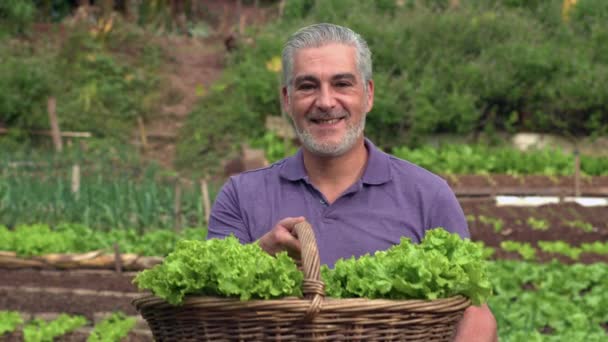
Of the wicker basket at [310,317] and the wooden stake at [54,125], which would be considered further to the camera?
the wooden stake at [54,125]

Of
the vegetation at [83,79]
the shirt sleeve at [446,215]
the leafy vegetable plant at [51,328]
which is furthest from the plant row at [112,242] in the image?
the shirt sleeve at [446,215]

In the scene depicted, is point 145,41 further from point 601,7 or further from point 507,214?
point 507,214

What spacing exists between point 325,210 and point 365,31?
14.2 m

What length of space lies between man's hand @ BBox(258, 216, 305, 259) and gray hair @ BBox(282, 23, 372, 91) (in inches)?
23.7

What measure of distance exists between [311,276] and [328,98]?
31.8 inches

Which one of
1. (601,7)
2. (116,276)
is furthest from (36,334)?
(601,7)

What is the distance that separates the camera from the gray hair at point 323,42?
10.2 feet

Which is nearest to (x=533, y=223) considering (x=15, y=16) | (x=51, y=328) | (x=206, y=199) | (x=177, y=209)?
(x=206, y=199)

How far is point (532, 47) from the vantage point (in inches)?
650

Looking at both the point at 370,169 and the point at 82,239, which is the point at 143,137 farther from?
the point at 370,169

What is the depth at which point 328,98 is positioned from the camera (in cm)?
309

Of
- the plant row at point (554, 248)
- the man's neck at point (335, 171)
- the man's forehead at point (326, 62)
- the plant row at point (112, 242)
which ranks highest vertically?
the man's forehead at point (326, 62)

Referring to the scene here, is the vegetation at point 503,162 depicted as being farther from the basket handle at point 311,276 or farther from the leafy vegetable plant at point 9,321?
the basket handle at point 311,276

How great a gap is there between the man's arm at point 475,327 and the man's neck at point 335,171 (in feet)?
1.98
